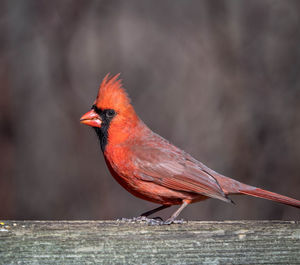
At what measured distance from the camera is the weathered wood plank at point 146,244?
235cm

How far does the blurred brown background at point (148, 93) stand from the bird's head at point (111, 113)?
2323 mm

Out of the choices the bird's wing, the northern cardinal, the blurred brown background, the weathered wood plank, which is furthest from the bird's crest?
the blurred brown background

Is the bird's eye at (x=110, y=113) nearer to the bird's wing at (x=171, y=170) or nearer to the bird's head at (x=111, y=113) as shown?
the bird's head at (x=111, y=113)

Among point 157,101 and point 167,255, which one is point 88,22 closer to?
point 157,101

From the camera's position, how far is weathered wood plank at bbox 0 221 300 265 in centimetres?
235

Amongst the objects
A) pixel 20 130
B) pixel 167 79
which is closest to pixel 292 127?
pixel 167 79

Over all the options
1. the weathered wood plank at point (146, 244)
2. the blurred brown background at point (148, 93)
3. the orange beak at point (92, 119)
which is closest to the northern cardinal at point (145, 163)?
the orange beak at point (92, 119)

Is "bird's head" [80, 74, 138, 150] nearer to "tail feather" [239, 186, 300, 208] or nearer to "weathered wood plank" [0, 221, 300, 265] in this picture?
"tail feather" [239, 186, 300, 208]

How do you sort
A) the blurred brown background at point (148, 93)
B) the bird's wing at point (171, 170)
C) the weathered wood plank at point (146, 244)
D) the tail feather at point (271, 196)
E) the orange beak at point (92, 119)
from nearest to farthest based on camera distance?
the weathered wood plank at point (146, 244), the tail feather at point (271, 196), the bird's wing at point (171, 170), the orange beak at point (92, 119), the blurred brown background at point (148, 93)

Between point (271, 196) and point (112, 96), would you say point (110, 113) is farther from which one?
point (271, 196)

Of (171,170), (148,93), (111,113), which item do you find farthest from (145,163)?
(148,93)

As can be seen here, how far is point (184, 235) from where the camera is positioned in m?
2.51

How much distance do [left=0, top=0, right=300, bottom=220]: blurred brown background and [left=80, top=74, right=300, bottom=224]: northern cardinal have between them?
7.03 ft

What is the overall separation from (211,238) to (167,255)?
213 millimetres
